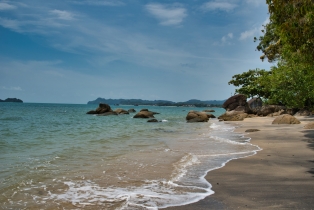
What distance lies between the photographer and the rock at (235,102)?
39469mm

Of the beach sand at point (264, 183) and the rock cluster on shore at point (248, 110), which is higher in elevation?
the rock cluster on shore at point (248, 110)

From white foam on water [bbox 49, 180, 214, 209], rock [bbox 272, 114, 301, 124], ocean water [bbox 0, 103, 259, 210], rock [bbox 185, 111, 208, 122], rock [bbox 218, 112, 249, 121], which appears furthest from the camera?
rock [bbox 185, 111, 208, 122]

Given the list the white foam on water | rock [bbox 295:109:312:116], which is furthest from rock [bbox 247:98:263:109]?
the white foam on water

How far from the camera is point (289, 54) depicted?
1401 centimetres

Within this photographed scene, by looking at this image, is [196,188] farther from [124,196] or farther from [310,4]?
[310,4]

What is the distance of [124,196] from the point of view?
534 centimetres

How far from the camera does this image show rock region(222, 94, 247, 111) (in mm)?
39469

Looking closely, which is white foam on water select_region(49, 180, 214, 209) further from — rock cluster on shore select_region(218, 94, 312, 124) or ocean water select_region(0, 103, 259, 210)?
rock cluster on shore select_region(218, 94, 312, 124)

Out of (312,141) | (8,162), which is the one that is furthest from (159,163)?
(312,141)

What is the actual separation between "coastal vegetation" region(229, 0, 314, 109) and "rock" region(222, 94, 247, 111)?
2.21 meters

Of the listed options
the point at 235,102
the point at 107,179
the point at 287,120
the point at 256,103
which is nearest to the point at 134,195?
the point at 107,179

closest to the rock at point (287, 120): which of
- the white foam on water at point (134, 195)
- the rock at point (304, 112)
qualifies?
the rock at point (304, 112)

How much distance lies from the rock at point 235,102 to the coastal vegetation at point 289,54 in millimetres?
2206

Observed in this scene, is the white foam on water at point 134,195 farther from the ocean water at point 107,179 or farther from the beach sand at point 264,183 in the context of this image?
the beach sand at point 264,183
